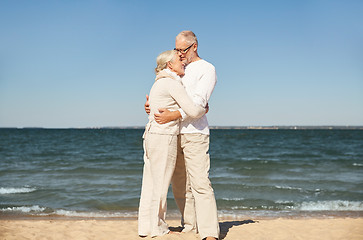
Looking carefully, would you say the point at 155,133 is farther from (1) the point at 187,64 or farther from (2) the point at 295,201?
(2) the point at 295,201

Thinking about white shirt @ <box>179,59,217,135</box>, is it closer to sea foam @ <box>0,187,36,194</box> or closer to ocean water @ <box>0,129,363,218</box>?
ocean water @ <box>0,129,363,218</box>

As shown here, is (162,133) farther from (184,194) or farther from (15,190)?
(15,190)

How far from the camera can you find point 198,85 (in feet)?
11.7

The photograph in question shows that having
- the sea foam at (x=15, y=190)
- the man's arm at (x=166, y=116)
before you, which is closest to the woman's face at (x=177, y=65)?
the man's arm at (x=166, y=116)

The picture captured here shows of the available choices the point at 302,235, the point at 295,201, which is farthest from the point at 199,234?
the point at 295,201

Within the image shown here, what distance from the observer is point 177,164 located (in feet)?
12.8

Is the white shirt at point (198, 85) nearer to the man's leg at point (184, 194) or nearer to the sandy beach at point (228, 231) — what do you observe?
the man's leg at point (184, 194)

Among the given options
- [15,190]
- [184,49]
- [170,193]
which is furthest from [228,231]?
[15,190]

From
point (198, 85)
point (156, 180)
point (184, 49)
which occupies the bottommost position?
point (156, 180)

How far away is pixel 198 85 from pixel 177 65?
30 cm

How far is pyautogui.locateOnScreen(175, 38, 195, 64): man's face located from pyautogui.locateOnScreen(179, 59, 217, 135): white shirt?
0.28 ft

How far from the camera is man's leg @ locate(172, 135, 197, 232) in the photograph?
3900 millimetres

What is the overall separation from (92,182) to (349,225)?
7271 millimetres

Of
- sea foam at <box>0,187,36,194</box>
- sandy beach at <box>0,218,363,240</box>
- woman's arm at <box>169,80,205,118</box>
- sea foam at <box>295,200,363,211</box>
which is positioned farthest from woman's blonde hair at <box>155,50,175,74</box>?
sea foam at <box>0,187,36,194</box>
